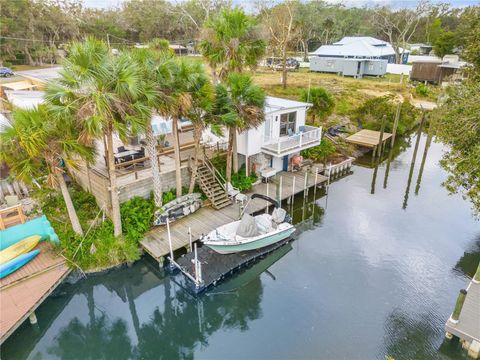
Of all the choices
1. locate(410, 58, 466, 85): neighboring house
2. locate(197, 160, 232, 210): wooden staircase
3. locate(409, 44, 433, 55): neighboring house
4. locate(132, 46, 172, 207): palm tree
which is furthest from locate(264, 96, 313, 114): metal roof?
locate(409, 44, 433, 55): neighboring house

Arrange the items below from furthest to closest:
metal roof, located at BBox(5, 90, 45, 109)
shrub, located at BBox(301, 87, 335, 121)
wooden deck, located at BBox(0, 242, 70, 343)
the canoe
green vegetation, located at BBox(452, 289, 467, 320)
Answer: shrub, located at BBox(301, 87, 335, 121) → metal roof, located at BBox(5, 90, 45, 109) → the canoe → wooden deck, located at BBox(0, 242, 70, 343) → green vegetation, located at BBox(452, 289, 467, 320)

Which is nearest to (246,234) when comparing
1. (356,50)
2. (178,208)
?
(178,208)

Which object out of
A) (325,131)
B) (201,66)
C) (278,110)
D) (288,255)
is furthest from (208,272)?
(325,131)

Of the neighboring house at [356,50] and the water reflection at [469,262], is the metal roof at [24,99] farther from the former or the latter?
the neighboring house at [356,50]

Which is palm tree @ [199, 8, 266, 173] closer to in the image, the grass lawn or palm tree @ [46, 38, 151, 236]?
palm tree @ [46, 38, 151, 236]

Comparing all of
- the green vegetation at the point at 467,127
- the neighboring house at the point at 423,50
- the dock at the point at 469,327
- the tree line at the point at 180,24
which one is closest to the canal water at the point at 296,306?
the dock at the point at 469,327
